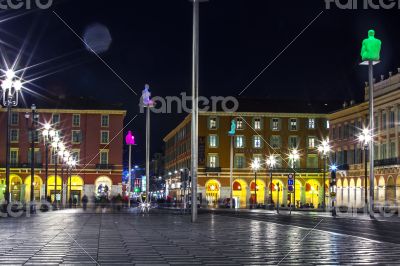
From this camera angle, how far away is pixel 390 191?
7488 centimetres

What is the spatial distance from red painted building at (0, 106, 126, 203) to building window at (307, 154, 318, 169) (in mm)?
31453

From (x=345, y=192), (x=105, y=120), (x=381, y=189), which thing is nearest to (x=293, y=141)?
(x=345, y=192)

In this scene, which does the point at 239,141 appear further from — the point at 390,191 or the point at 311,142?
the point at 390,191

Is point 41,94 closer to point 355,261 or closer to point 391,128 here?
point 391,128

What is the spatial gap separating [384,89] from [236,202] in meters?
21.8

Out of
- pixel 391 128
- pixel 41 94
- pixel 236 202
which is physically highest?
pixel 41 94

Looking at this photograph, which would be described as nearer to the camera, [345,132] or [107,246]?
[107,246]

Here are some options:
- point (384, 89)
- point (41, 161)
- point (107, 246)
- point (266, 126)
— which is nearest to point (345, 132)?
point (384, 89)

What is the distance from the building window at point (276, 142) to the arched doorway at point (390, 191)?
40.3 meters

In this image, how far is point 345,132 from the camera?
9231 cm

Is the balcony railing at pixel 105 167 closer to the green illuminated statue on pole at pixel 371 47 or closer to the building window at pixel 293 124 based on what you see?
the building window at pixel 293 124

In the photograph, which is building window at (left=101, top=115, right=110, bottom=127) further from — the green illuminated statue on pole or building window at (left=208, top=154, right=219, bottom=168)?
the green illuminated statue on pole

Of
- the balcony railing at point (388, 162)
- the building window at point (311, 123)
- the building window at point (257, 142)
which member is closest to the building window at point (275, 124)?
the building window at point (257, 142)

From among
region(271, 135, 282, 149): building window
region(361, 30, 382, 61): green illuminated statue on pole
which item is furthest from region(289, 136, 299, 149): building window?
region(361, 30, 382, 61): green illuminated statue on pole
